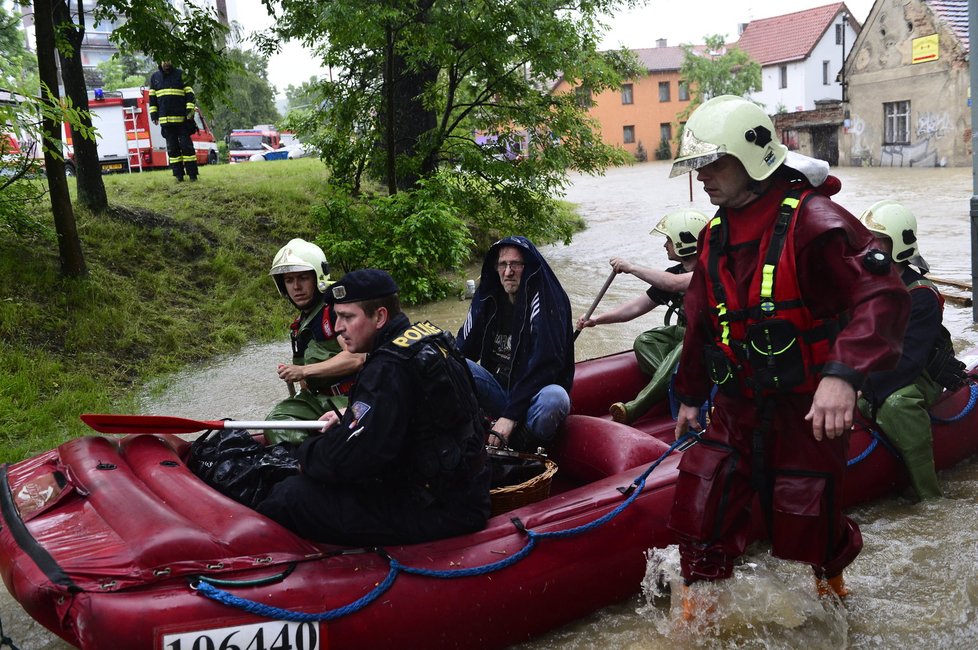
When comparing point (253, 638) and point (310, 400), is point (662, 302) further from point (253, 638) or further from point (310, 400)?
point (253, 638)

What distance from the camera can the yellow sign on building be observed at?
3036 cm

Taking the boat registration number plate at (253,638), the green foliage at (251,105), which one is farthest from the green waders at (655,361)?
the green foliage at (251,105)

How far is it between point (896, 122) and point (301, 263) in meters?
32.3

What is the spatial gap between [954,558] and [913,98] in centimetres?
3137

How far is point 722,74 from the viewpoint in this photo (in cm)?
4766

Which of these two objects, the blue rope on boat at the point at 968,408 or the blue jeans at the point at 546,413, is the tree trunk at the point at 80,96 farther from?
the blue rope on boat at the point at 968,408

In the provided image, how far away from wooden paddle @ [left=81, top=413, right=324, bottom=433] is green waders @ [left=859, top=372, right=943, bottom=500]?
2.91 metres

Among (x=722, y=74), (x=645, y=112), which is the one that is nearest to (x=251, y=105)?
(x=645, y=112)

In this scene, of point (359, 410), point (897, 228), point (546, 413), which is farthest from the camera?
point (897, 228)

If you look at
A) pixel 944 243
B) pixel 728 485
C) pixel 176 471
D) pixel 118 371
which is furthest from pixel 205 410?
pixel 944 243

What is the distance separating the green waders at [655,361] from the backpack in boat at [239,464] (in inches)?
85.5

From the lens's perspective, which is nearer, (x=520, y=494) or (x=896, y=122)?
(x=520, y=494)

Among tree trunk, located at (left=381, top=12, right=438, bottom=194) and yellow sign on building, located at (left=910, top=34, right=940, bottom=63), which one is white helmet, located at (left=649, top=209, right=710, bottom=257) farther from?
yellow sign on building, located at (left=910, top=34, right=940, bottom=63)

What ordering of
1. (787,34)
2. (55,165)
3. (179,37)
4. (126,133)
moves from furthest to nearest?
(787,34)
(126,133)
(179,37)
(55,165)
